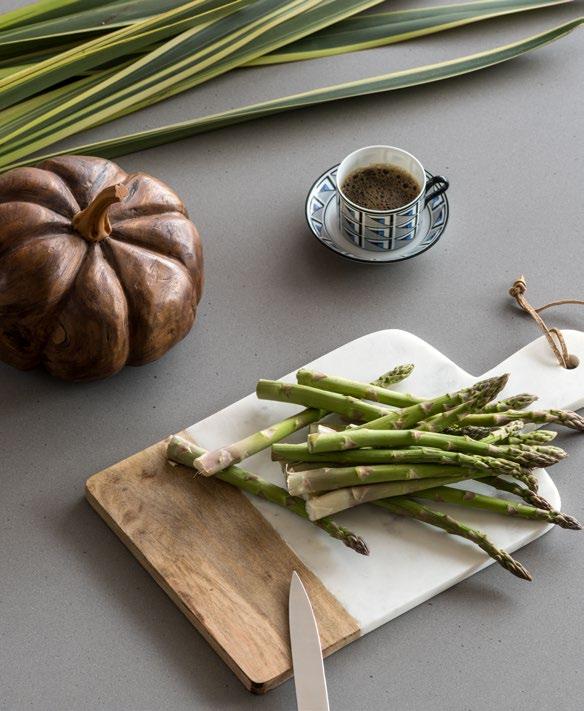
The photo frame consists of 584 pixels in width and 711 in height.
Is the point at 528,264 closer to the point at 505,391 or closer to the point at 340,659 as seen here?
the point at 505,391

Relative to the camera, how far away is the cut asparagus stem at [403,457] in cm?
166

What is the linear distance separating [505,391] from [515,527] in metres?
0.27

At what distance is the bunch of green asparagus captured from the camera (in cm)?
167

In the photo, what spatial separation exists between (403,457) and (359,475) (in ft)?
0.25

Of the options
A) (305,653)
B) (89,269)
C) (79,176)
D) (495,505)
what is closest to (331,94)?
(79,176)

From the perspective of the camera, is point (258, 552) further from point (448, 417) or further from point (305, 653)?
point (448, 417)

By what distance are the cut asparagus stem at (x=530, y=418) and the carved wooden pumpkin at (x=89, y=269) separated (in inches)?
21.0

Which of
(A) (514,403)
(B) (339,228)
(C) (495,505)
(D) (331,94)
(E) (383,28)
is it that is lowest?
(C) (495,505)

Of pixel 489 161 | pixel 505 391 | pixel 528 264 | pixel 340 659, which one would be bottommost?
pixel 340 659

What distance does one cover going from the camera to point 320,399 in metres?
1.78

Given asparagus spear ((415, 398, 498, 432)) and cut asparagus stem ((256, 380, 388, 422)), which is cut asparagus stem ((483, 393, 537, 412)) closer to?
asparagus spear ((415, 398, 498, 432))

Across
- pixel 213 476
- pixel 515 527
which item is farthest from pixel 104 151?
pixel 515 527

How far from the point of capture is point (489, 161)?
2.29 meters

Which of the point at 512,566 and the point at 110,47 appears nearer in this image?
the point at 512,566
